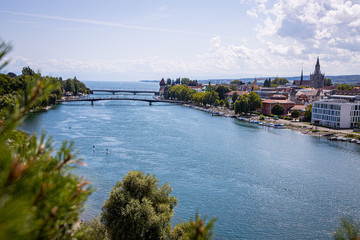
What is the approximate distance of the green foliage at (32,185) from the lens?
1.46 meters

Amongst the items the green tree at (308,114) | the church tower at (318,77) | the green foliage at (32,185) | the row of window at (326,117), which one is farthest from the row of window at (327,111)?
the church tower at (318,77)

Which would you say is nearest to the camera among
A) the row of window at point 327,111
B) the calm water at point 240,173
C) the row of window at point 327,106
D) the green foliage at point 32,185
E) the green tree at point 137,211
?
the green foliage at point 32,185

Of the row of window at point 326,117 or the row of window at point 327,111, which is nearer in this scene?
the row of window at point 327,111

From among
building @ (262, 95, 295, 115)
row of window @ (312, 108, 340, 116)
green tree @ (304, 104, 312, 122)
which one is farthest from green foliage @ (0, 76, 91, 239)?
building @ (262, 95, 295, 115)

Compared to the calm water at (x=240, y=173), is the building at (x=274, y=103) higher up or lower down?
higher up

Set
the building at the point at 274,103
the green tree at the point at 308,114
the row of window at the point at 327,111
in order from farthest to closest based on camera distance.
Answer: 1. the building at the point at 274,103
2. the green tree at the point at 308,114
3. the row of window at the point at 327,111

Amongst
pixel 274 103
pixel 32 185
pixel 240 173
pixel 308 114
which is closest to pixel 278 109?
pixel 274 103

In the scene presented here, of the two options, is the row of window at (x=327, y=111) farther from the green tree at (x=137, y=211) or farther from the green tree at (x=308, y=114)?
the green tree at (x=137, y=211)

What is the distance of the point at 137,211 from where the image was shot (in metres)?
10.3

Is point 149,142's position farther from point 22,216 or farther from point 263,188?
point 22,216

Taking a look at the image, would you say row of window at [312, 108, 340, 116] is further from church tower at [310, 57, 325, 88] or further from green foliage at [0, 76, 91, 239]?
church tower at [310, 57, 325, 88]

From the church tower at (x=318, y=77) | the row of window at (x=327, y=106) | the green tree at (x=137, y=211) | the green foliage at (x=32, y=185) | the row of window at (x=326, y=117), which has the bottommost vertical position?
the green tree at (x=137, y=211)

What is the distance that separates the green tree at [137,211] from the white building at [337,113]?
35953mm

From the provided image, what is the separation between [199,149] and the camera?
1113 inches
